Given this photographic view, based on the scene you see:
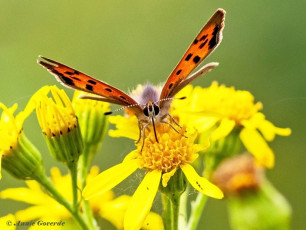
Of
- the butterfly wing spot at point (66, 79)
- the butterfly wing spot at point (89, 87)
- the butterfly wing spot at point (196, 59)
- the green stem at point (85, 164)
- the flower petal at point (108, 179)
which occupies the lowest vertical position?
the flower petal at point (108, 179)

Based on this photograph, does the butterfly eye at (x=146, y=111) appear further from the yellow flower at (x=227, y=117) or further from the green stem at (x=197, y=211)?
the green stem at (x=197, y=211)

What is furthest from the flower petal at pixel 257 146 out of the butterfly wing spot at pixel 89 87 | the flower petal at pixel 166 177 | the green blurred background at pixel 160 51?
the green blurred background at pixel 160 51

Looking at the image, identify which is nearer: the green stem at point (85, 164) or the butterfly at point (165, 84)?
the butterfly at point (165, 84)

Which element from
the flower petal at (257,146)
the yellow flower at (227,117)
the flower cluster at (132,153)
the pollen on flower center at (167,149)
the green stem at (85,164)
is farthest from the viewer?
the flower petal at (257,146)

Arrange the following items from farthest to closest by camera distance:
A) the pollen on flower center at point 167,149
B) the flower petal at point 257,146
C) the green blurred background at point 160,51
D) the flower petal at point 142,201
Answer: the green blurred background at point 160,51 → the flower petal at point 257,146 → the pollen on flower center at point 167,149 → the flower petal at point 142,201

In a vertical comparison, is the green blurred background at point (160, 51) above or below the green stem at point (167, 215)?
above

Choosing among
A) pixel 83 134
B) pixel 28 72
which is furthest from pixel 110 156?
pixel 83 134

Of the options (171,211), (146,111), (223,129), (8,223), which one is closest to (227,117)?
(223,129)

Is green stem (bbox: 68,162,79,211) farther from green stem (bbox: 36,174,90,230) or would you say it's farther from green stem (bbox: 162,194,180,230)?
green stem (bbox: 162,194,180,230)

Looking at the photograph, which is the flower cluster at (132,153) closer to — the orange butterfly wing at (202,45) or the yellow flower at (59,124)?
the yellow flower at (59,124)
